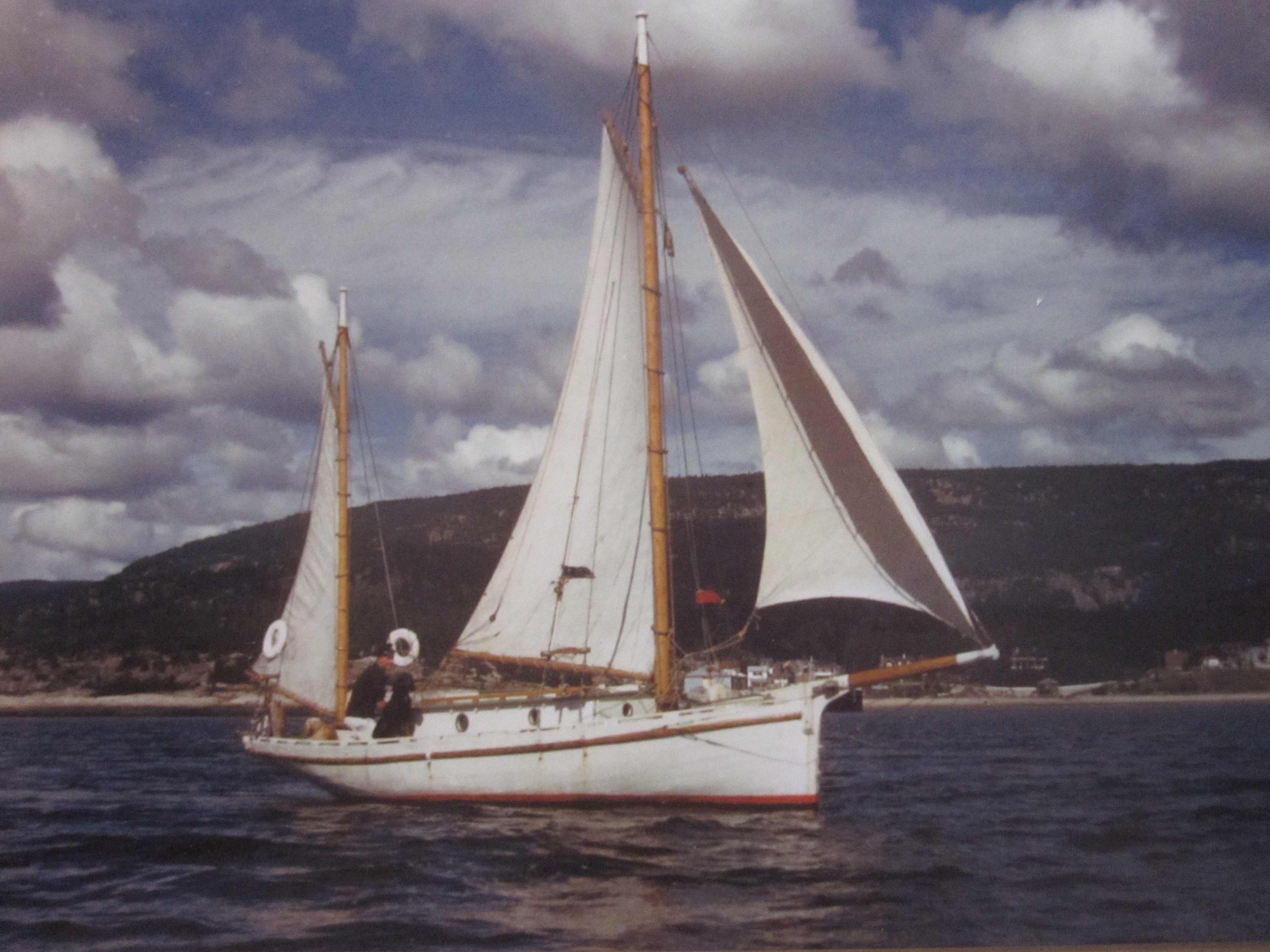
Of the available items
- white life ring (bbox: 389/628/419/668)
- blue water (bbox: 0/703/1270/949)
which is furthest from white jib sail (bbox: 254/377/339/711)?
blue water (bbox: 0/703/1270/949)

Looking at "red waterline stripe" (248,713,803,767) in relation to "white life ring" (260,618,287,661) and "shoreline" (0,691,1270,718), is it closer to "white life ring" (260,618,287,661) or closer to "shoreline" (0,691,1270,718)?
"white life ring" (260,618,287,661)

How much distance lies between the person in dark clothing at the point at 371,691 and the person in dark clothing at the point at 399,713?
2.67 feet

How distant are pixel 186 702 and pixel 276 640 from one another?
125500 mm

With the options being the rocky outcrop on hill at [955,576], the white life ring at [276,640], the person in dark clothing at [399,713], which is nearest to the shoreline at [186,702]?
the rocky outcrop on hill at [955,576]

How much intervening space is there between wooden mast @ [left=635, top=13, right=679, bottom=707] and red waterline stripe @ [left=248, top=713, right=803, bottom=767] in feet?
5.70

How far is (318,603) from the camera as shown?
37.3 m

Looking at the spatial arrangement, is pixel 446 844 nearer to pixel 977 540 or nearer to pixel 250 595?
pixel 250 595

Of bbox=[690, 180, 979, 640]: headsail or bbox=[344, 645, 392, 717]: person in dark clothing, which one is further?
bbox=[344, 645, 392, 717]: person in dark clothing

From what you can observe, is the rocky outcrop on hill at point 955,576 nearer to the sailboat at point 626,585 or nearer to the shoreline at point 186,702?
the shoreline at point 186,702

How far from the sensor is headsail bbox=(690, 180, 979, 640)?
2653cm

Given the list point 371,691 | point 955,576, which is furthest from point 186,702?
point 371,691

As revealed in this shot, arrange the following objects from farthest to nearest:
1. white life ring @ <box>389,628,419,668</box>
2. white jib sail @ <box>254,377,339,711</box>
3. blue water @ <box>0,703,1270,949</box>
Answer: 1. white jib sail @ <box>254,377,339,711</box>
2. white life ring @ <box>389,628,419,668</box>
3. blue water @ <box>0,703,1270,949</box>

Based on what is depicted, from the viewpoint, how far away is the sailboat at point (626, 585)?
90.7 feet

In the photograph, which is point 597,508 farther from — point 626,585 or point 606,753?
point 606,753
